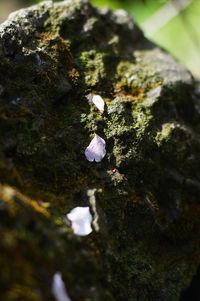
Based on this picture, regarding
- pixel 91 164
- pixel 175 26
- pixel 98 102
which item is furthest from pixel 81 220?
pixel 175 26

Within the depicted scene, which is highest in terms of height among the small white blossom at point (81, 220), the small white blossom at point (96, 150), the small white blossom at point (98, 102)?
the small white blossom at point (98, 102)

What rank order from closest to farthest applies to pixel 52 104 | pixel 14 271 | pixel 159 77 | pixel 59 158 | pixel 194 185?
pixel 14 271, pixel 59 158, pixel 52 104, pixel 194 185, pixel 159 77

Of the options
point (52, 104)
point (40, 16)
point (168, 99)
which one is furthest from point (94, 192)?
point (40, 16)

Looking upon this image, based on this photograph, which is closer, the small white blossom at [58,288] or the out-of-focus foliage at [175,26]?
the small white blossom at [58,288]

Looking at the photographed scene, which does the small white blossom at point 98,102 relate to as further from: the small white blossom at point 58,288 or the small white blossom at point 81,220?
the small white blossom at point 58,288

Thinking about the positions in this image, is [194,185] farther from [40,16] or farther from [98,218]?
[40,16]

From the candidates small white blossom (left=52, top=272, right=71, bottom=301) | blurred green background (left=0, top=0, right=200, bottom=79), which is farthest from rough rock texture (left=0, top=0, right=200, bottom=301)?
blurred green background (left=0, top=0, right=200, bottom=79)

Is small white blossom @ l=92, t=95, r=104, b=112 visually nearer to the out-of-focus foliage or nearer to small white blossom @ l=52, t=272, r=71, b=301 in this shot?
small white blossom @ l=52, t=272, r=71, b=301

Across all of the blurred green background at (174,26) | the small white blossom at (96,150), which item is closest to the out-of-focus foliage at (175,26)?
the blurred green background at (174,26)
